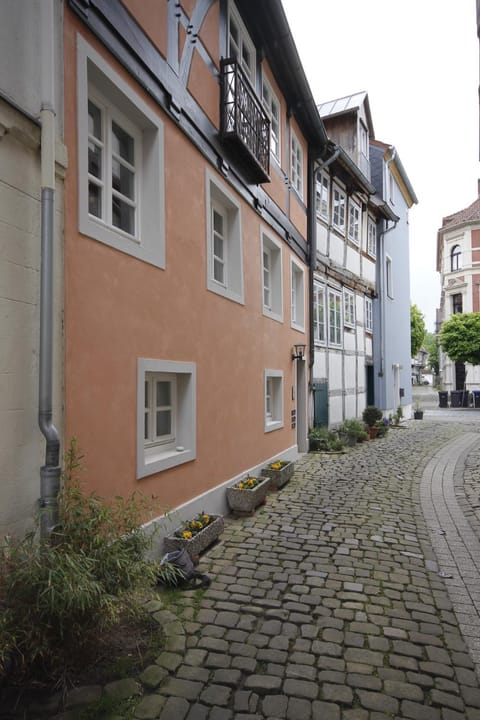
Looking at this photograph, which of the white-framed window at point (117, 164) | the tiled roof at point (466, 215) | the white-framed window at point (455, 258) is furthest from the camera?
the white-framed window at point (455, 258)

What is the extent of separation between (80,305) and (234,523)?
349 cm

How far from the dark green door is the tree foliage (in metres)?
20.2

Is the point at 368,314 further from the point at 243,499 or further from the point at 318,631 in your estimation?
the point at 318,631

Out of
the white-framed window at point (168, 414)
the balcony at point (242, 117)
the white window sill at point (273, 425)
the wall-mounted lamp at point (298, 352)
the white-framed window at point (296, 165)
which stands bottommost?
the white window sill at point (273, 425)

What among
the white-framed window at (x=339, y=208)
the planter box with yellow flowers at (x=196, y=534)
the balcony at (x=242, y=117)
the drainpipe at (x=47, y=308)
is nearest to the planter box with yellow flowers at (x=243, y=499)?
the planter box with yellow flowers at (x=196, y=534)

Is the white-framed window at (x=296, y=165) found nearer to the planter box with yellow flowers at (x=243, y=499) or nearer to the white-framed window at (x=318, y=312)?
the white-framed window at (x=318, y=312)

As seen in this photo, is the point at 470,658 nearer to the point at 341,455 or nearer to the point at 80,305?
the point at 80,305

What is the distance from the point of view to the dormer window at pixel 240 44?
6.86 meters

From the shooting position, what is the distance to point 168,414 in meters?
5.34

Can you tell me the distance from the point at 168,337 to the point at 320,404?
25.1ft

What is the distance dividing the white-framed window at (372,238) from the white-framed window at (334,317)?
12.8 ft

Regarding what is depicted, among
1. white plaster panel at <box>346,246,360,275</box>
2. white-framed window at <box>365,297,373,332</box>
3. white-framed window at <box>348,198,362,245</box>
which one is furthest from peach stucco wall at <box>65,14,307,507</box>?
white-framed window at <box>365,297,373,332</box>

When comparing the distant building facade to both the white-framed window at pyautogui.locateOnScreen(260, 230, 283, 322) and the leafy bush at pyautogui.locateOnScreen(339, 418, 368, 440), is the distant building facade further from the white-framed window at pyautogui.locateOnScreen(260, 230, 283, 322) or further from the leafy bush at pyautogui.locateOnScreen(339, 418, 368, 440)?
the white-framed window at pyautogui.locateOnScreen(260, 230, 283, 322)

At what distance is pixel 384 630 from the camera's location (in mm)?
3381
